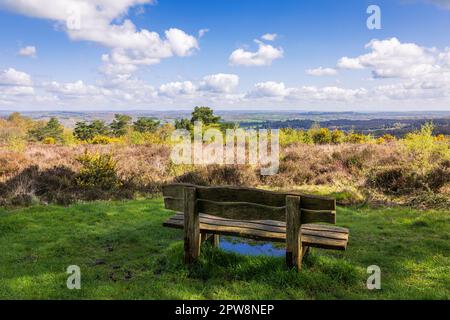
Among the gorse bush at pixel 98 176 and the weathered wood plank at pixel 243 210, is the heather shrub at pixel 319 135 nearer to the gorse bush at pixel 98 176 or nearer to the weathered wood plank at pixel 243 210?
the gorse bush at pixel 98 176

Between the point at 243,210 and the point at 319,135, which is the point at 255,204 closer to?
the point at 243,210

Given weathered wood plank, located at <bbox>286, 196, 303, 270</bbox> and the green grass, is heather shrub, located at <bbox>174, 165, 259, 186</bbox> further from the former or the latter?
weathered wood plank, located at <bbox>286, 196, 303, 270</bbox>

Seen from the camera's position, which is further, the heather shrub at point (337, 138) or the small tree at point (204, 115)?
the small tree at point (204, 115)

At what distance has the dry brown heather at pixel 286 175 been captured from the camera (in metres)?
11.1

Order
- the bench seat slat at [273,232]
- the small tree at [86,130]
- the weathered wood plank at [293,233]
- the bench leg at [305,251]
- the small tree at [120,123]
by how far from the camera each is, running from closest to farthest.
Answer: the weathered wood plank at [293,233] < the bench seat slat at [273,232] < the bench leg at [305,251] < the small tree at [86,130] < the small tree at [120,123]

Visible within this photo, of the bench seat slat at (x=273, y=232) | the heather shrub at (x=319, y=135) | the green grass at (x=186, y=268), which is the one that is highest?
the heather shrub at (x=319, y=135)

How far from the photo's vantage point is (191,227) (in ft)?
16.4

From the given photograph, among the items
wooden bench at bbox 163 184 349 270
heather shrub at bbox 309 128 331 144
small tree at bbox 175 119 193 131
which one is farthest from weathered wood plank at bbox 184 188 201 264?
small tree at bbox 175 119 193 131

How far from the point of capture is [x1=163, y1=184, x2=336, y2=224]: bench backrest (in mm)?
4395

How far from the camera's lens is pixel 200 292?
14.3 ft

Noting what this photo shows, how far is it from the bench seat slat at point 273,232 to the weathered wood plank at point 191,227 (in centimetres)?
24

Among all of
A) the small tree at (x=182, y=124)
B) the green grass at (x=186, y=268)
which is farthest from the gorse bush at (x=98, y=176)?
the small tree at (x=182, y=124)
